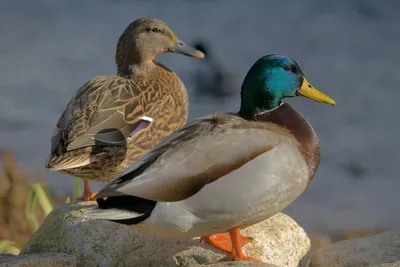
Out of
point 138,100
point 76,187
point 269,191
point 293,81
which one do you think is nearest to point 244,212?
point 269,191

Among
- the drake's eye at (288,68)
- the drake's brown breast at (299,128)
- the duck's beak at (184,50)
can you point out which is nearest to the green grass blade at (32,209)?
the duck's beak at (184,50)

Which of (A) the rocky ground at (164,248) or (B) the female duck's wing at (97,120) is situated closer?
(A) the rocky ground at (164,248)

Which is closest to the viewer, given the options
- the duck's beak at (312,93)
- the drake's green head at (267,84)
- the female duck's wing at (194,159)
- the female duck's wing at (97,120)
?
the female duck's wing at (194,159)

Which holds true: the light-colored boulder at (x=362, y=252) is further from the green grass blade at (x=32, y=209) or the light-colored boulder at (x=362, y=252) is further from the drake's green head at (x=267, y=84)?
the green grass blade at (x=32, y=209)

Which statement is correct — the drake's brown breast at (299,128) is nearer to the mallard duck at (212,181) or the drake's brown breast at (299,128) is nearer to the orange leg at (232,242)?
the mallard duck at (212,181)

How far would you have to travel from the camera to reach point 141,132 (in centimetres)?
642

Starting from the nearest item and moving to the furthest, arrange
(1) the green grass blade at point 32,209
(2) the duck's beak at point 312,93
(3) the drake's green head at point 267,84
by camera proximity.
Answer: (3) the drake's green head at point 267,84, (2) the duck's beak at point 312,93, (1) the green grass blade at point 32,209

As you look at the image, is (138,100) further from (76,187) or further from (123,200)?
(123,200)

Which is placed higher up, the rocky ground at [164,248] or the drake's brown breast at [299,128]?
the drake's brown breast at [299,128]

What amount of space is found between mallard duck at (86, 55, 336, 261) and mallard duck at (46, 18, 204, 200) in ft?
4.45

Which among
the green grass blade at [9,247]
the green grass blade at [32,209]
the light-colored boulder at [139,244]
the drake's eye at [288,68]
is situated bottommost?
the green grass blade at [9,247]

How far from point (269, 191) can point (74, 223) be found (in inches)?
79.0

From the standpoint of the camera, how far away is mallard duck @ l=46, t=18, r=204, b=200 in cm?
622

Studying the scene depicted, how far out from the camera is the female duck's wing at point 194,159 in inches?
177
